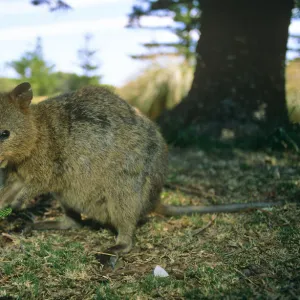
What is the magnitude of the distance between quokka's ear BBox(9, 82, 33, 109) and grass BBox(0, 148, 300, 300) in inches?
41.4

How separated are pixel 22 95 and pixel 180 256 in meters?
1.72

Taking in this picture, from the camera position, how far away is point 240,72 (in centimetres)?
709

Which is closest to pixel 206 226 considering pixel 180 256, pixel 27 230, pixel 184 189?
pixel 180 256

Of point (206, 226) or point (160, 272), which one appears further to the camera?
point (206, 226)

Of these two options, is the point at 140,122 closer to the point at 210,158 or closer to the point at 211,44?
the point at 210,158

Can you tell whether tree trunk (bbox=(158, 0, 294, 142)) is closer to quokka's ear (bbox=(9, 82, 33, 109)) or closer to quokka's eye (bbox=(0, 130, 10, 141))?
quokka's ear (bbox=(9, 82, 33, 109))

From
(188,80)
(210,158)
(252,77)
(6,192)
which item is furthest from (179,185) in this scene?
(188,80)

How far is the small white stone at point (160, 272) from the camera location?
9.39ft

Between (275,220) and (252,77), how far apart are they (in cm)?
386

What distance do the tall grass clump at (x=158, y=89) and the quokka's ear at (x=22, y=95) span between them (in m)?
8.12

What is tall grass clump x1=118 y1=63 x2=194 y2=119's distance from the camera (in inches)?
463

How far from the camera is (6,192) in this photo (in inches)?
136

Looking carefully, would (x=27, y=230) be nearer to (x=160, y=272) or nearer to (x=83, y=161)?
(x=83, y=161)

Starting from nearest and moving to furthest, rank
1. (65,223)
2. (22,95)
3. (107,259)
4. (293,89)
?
1. (107,259)
2. (22,95)
3. (65,223)
4. (293,89)
